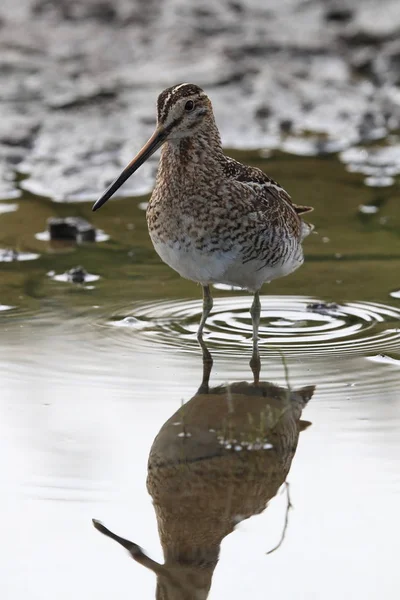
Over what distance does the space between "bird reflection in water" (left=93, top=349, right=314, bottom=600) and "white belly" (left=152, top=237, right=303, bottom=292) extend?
66cm

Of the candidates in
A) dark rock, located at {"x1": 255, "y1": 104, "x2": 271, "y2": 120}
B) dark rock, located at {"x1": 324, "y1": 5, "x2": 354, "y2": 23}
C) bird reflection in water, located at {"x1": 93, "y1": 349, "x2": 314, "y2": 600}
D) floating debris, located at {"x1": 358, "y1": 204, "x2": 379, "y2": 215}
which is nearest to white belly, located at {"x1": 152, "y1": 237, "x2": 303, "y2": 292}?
bird reflection in water, located at {"x1": 93, "y1": 349, "x2": 314, "y2": 600}

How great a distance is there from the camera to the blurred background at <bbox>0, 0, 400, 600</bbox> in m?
4.04

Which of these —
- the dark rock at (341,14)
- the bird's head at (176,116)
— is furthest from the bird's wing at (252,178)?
the dark rock at (341,14)

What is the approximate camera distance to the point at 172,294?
24.1 ft

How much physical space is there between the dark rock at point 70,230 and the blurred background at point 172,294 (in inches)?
0.6

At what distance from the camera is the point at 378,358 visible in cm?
602

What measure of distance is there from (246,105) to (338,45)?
1597mm

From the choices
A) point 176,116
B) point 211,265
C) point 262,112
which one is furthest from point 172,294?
point 262,112

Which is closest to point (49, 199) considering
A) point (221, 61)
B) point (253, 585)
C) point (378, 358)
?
point (221, 61)

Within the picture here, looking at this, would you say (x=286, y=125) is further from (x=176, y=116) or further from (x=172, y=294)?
(x=176, y=116)

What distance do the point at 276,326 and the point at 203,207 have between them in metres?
0.98

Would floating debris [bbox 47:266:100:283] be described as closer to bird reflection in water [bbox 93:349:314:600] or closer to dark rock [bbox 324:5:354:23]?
bird reflection in water [bbox 93:349:314:600]

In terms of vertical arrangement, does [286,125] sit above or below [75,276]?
above

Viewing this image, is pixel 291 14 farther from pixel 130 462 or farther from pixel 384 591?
pixel 384 591
